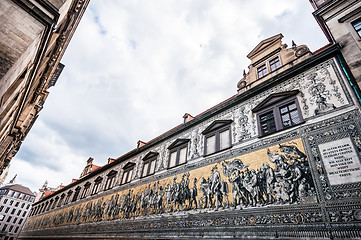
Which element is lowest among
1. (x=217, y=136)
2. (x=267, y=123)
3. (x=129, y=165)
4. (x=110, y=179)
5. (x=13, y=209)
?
(x=13, y=209)

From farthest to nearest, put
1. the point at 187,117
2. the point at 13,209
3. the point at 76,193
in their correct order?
the point at 13,209 → the point at 76,193 → the point at 187,117

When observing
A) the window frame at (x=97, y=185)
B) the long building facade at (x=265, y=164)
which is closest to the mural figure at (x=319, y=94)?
the long building facade at (x=265, y=164)

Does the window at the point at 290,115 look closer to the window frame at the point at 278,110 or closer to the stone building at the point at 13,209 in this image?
the window frame at the point at 278,110

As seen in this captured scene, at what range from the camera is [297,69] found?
6.60m

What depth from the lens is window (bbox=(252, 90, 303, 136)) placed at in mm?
6120

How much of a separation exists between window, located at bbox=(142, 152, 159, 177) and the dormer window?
3.85 m

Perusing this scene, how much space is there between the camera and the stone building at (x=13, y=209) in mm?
41125

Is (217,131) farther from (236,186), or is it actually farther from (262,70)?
(262,70)

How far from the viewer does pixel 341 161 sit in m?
4.50

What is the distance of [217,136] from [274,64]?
3.91 m

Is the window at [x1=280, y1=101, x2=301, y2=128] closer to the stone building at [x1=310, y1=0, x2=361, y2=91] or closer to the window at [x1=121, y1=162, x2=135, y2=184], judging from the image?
the stone building at [x1=310, y1=0, x2=361, y2=91]

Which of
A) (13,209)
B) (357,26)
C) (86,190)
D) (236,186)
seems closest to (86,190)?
(86,190)

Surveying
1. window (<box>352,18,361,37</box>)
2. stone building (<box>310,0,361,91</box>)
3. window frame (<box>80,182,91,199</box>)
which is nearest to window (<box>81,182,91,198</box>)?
window frame (<box>80,182,91,199</box>)

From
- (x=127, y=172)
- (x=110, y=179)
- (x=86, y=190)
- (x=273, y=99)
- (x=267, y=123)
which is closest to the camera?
(x=267, y=123)
